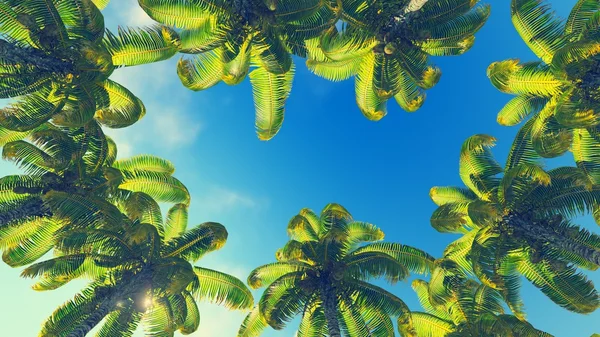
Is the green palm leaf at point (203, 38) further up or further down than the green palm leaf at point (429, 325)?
further up

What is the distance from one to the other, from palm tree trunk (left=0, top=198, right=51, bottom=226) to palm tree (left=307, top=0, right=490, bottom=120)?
14356 mm

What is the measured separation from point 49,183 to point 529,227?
2072 centimetres

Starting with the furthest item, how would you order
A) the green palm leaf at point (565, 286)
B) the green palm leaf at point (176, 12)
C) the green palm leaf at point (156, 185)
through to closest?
the green palm leaf at point (156, 185) < the green palm leaf at point (176, 12) < the green palm leaf at point (565, 286)

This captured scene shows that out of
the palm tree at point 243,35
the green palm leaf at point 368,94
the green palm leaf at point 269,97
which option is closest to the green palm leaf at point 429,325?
the green palm leaf at point 368,94

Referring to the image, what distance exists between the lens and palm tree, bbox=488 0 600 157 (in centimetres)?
1631

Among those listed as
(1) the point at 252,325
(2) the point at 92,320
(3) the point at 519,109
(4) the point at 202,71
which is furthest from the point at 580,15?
(2) the point at 92,320

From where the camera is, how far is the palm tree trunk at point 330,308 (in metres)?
16.8

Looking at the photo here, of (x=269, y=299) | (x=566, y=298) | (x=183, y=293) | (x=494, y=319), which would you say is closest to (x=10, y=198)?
(x=183, y=293)

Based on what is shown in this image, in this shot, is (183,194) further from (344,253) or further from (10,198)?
(344,253)

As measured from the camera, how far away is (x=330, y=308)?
1770cm

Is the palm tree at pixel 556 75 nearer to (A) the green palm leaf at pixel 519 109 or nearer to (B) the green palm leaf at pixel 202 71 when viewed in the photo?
(A) the green palm leaf at pixel 519 109

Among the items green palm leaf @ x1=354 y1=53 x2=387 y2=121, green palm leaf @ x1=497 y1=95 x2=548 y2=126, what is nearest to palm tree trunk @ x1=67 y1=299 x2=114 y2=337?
green palm leaf @ x1=354 y1=53 x2=387 y2=121

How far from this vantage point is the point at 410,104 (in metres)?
22.1

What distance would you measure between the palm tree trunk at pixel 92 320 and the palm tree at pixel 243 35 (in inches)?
403
